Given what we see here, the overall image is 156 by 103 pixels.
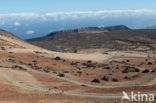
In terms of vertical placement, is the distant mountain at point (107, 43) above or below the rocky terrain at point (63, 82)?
above

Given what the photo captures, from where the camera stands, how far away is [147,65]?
56.7 meters

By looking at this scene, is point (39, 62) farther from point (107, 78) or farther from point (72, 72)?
point (107, 78)

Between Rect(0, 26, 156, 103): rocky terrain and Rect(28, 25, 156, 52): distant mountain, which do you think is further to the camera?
Rect(28, 25, 156, 52): distant mountain

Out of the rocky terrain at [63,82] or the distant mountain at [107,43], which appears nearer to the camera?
the rocky terrain at [63,82]

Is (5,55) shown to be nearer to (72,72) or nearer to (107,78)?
(72,72)

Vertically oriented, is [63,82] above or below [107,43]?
below

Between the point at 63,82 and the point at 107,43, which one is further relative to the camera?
the point at 107,43

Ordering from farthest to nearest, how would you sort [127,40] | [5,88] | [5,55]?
[127,40] < [5,55] < [5,88]

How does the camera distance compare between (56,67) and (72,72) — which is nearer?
(72,72)

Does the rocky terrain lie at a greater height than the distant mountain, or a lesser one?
lesser

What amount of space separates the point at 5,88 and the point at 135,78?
79.7 feet

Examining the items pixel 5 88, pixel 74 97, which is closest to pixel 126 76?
pixel 74 97

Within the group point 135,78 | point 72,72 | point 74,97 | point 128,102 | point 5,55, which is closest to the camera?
point 128,102

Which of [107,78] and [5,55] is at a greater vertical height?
[5,55]
